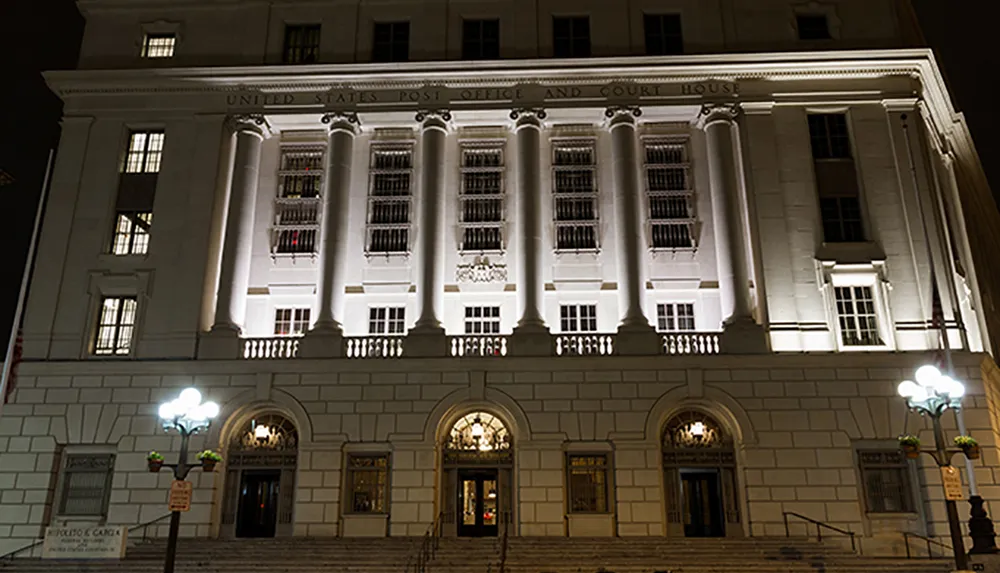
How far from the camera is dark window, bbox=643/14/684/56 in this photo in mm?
32844

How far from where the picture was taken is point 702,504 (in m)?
27.3

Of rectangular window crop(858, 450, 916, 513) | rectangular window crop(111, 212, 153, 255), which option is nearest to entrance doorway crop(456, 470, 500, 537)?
rectangular window crop(858, 450, 916, 513)

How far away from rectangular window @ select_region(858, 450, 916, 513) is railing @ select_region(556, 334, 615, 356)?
27.9 feet

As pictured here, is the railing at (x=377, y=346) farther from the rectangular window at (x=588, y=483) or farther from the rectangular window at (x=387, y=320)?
the rectangular window at (x=588, y=483)

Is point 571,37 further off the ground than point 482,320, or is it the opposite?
point 571,37

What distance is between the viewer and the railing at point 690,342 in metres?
28.1

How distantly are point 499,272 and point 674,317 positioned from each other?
6.44 m

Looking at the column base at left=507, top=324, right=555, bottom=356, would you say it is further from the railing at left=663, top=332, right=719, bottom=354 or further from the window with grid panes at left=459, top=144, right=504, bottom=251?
the window with grid panes at left=459, top=144, right=504, bottom=251

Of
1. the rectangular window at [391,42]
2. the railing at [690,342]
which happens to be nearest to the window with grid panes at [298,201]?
the rectangular window at [391,42]

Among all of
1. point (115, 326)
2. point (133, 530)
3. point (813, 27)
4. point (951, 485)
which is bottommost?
point (951, 485)

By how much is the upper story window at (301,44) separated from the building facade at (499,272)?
0.10 metres

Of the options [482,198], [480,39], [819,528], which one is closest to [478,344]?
[482,198]

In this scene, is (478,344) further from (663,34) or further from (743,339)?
(663,34)

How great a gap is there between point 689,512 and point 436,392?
8.98 m
